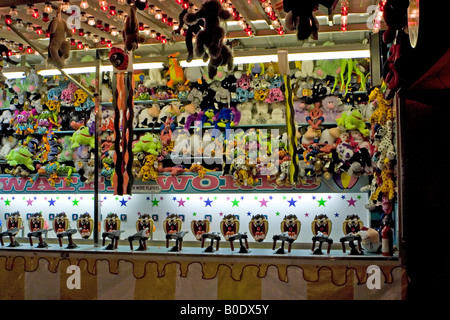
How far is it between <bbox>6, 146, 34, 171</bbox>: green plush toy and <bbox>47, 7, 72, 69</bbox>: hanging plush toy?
3847 millimetres

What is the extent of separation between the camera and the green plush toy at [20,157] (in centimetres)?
645

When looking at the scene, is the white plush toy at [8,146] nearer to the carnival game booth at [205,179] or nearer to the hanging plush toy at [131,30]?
the carnival game booth at [205,179]

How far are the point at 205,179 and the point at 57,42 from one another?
126 inches

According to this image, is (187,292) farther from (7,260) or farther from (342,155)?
(342,155)

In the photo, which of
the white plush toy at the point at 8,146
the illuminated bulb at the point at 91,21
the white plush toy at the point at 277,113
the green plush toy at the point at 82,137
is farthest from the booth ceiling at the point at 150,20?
the white plush toy at the point at 8,146

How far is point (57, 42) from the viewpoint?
9.72ft

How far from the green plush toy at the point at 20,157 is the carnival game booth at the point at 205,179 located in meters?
0.03

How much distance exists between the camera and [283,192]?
226 inches

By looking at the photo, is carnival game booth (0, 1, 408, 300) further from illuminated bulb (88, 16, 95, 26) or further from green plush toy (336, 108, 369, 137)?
illuminated bulb (88, 16, 95, 26)

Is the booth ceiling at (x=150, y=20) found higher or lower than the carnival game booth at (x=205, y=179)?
higher

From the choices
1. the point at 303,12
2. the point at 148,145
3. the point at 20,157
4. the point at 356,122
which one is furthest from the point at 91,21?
the point at 20,157

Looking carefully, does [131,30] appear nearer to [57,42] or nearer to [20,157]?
[57,42]

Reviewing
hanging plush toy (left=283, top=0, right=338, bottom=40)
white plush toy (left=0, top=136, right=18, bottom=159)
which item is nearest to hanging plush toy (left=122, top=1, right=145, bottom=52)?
hanging plush toy (left=283, top=0, right=338, bottom=40)

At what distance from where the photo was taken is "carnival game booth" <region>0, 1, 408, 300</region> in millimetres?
3898
